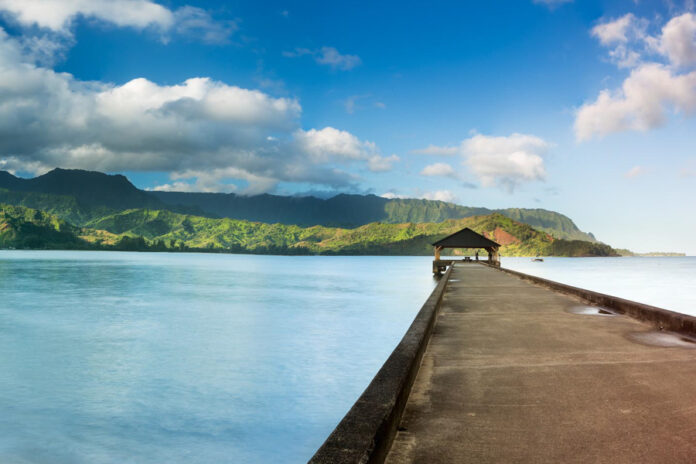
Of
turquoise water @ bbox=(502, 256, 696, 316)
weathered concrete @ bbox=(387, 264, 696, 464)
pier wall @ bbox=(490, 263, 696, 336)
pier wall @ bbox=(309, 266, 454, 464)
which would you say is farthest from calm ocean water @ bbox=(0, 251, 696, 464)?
turquoise water @ bbox=(502, 256, 696, 316)

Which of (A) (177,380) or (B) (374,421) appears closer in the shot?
(B) (374,421)

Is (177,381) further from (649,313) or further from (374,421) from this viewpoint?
(649,313)

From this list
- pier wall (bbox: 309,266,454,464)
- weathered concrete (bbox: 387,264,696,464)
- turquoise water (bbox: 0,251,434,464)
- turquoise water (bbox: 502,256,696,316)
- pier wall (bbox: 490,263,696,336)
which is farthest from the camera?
turquoise water (bbox: 502,256,696,316)

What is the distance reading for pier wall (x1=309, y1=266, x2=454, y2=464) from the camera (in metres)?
2.37

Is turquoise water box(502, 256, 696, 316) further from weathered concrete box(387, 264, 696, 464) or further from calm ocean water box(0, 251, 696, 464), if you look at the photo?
weathered concrete box(387, 264, 696, 464)

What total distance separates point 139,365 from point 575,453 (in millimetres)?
11885

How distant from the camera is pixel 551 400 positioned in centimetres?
377

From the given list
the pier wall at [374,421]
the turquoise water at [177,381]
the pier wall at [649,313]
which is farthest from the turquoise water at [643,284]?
the pier wall at [374,421]

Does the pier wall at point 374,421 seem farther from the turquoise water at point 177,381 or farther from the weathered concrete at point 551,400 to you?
the turquoise water at point 177,381

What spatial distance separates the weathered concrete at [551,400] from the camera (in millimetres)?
2801

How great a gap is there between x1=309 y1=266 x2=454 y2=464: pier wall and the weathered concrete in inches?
4.9

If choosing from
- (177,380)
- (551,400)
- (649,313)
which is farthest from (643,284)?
(551,400)

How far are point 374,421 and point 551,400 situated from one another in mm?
1803

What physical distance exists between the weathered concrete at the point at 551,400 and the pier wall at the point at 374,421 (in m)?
0.13
